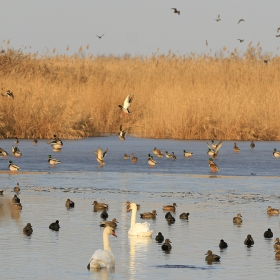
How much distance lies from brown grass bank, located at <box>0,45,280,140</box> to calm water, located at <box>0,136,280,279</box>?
222cm

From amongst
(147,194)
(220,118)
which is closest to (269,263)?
(147,194)

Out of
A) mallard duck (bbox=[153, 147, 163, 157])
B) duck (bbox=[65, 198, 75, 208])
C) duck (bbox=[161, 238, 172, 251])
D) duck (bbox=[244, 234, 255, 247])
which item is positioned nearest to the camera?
duck (bbox=[161, 238, 172, 251])

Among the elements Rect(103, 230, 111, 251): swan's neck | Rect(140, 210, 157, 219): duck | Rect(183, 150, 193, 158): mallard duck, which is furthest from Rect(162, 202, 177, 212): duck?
Rect(183, 150, 193, 158): mallard duck

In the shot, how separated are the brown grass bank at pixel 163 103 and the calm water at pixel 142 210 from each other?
222 centimetres

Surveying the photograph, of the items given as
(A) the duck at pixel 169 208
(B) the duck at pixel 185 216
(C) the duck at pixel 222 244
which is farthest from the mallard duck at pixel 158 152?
(C) the duck at pixel 222 244

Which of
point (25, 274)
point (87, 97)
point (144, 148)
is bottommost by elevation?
point (25, 274)

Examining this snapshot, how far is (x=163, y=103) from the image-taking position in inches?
1045

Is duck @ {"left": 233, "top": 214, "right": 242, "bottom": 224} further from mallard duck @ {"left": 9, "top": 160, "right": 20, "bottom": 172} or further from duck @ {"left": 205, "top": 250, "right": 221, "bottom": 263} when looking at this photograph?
mallard duck @ {"left": 9, "top": 160, "right": 20, "bottom": 172}

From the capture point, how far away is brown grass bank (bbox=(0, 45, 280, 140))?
2630 centimetres

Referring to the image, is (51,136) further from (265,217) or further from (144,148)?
(265,217)

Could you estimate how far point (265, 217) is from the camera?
13.0 metres

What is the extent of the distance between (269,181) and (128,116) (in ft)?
42.9

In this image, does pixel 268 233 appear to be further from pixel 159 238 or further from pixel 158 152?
pixel 158 152

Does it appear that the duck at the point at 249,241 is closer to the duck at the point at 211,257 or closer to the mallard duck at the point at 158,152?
the duck at the point at 211,257
